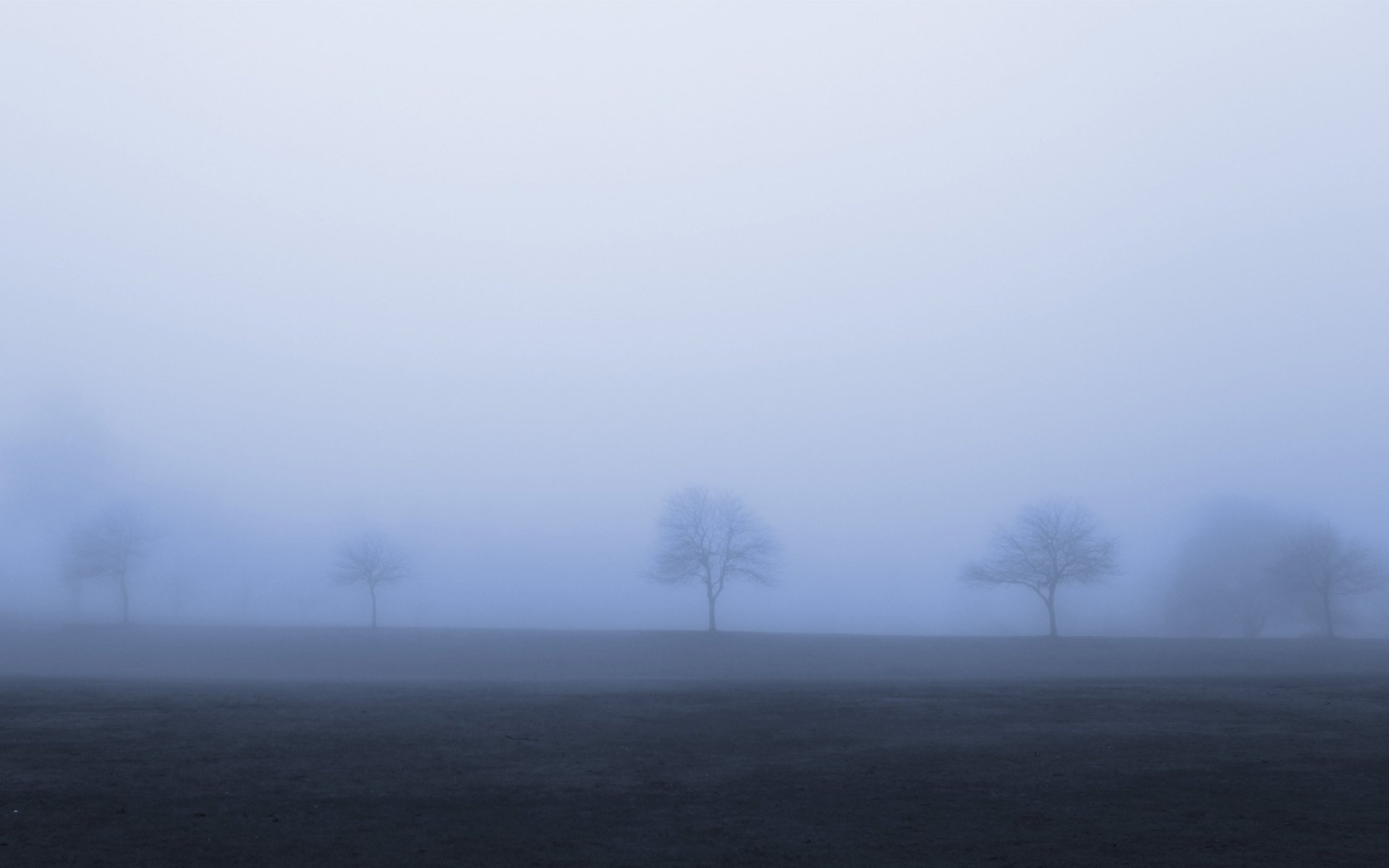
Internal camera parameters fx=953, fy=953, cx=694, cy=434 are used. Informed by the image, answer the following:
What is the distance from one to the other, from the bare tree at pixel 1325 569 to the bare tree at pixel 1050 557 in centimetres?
1571

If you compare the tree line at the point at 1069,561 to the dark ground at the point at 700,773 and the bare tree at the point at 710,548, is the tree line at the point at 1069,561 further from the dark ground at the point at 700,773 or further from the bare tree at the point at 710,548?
the dark ground at the point at 700,773

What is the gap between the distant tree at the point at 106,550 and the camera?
9738cm

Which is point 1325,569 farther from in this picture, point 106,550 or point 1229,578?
point 106,550

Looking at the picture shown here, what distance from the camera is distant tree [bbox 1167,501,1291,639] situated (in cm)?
9419

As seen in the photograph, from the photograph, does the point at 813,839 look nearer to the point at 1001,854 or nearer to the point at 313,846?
the point at 1001,854

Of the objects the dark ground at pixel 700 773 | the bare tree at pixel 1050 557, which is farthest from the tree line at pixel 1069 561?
the dark ground at pixel 700 773

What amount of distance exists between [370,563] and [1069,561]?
67013 mm

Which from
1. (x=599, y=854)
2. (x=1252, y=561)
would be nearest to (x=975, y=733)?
(x=599, y=854)

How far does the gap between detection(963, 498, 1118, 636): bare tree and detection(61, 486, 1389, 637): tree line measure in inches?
3.6

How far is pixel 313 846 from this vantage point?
632 inches

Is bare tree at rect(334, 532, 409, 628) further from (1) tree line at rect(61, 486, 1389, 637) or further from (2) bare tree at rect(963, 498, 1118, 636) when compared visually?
(2) bare tree at rect(963, 498, 1118, 636)

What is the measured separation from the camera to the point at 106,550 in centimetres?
9756

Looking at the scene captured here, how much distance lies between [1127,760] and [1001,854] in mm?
9159

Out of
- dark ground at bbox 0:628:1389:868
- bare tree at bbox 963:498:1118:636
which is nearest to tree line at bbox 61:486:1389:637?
bare tree at bbox 963:498:1118:636
